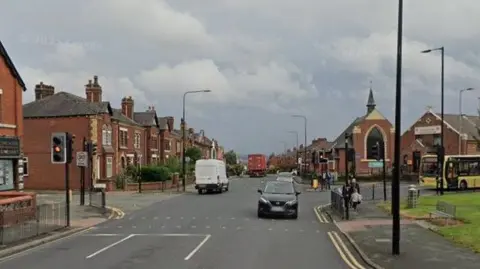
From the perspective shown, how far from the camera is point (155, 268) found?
1349 cm

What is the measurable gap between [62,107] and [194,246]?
A: 40.0 m

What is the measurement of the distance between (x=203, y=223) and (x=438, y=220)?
31.4ft

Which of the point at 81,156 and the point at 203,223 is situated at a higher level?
the point at 81,156

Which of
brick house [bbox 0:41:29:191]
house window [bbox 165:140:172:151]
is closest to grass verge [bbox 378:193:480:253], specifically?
brick house [bbox 0:41:29:191]

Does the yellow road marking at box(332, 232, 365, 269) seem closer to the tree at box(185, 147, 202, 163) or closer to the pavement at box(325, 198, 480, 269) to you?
the pavement at box(325, 198, 480, 269)

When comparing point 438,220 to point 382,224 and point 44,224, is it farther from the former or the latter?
point 44,224

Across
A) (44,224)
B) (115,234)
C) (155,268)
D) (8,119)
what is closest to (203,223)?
(115,234)

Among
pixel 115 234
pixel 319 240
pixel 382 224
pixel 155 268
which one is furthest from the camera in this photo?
pixel 382 224

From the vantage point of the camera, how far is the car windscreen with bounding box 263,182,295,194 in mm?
28297

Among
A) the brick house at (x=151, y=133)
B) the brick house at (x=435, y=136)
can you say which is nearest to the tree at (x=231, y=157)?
the brick house at (x=435, y=136)

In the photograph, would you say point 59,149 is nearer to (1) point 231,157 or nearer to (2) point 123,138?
(2) point 123,138

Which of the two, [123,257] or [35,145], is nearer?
[123,257]

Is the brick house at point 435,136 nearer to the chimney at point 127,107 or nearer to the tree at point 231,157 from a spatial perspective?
the chimney at point 127,107

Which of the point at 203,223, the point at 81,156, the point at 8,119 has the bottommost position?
the point at 203,223
